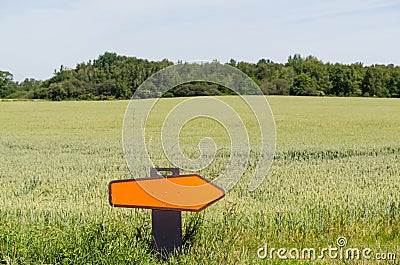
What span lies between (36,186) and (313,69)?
198 feet

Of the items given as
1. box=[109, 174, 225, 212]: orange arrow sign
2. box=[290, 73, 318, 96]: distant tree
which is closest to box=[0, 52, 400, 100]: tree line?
box=[290, 73, 318, 96]: distant tree

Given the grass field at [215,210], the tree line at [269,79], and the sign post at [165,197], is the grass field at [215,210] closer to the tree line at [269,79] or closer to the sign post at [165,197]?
the sign post at [165,197]

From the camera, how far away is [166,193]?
5027 millimetres

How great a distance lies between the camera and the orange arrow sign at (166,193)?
4844 mm

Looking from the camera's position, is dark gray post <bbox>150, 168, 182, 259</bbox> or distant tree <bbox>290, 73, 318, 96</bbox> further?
distant tree <bbox>290, 73, 318, 96</bbox>

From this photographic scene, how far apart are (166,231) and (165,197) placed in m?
0.39

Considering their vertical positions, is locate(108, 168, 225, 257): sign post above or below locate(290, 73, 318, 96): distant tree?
below

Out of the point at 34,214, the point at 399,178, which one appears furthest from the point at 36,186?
the point at 399,178

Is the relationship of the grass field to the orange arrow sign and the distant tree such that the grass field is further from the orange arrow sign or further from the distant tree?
the distant tree

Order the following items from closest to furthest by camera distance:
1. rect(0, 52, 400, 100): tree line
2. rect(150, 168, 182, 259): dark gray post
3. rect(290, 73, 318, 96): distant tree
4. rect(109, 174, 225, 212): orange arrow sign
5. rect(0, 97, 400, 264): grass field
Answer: rect(109, 174, 225, 212): orange arrow sign, rect(150, 168, 182, 259): dark gray post, rect(0, 97, 400, 264): grass field, rect(0, 52, 400, 100): tree line, rect(290, 73, 318, 96): distant tree

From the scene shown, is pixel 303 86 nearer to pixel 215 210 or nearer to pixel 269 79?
pixel 269 79

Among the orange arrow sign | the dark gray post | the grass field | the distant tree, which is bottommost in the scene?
the grass field

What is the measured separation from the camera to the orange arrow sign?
4.84 metres

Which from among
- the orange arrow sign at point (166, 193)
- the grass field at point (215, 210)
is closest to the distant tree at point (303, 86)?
the grass field at point (215, 210)
